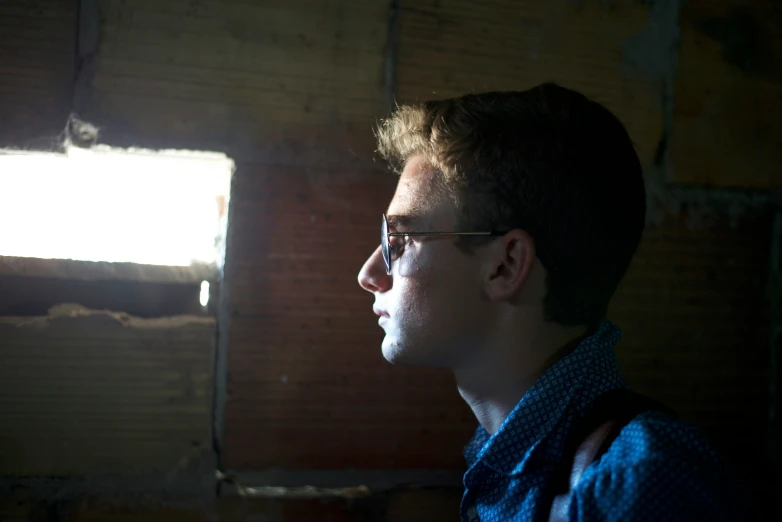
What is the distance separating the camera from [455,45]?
4.94 ft

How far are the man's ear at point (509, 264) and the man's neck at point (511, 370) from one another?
10 cm

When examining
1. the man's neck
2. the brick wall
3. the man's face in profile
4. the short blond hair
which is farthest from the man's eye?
the brick wall

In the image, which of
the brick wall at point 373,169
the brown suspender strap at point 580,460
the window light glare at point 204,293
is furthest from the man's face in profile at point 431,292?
the window light glare at point 204,293

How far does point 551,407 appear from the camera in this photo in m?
0.96

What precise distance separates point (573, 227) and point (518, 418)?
1.13 feet

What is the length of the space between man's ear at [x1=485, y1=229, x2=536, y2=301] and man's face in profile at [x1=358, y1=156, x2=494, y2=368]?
1.0 inches

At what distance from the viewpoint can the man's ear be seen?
3.30ft

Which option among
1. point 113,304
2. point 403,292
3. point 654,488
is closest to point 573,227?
point 403,292

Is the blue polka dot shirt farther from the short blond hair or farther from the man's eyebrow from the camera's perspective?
the man's eyebrow

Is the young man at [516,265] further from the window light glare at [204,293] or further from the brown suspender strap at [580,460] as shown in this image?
the window light glare at [204,293]

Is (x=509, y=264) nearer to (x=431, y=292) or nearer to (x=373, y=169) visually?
(x=431, y=292)

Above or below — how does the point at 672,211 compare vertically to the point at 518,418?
above

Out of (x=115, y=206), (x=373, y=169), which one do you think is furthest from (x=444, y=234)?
(x=115, y=206)

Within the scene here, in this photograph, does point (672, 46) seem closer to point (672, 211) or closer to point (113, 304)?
point (672, 211)
